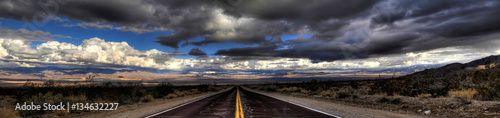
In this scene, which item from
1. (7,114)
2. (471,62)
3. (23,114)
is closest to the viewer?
(7,114)

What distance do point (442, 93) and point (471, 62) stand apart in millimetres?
182367

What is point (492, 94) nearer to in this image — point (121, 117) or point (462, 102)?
point (462, 102)

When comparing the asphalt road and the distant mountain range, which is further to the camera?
the distant mountain range

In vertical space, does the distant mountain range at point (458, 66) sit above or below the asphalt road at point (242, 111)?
above

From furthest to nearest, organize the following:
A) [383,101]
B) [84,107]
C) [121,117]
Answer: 1. [383,101]
2. [84,107]
3. [121,117]

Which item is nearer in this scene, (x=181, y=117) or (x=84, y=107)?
(x=181, y=117)

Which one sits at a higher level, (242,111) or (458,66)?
(458,66)

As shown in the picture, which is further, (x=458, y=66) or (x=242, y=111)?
(x=458, y=66)

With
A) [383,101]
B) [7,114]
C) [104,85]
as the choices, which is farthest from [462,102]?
[104,85]

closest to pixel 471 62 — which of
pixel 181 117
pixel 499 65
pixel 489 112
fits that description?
pixel 499 65

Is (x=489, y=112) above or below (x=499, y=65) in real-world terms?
below

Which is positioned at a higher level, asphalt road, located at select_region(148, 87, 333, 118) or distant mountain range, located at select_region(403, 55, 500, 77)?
distant mountain range, located at select_region(403, 55, 500, 77)

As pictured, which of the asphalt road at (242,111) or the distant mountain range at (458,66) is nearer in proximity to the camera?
the asphalt road at (242,111)

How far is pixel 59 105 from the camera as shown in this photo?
47.6 feet
